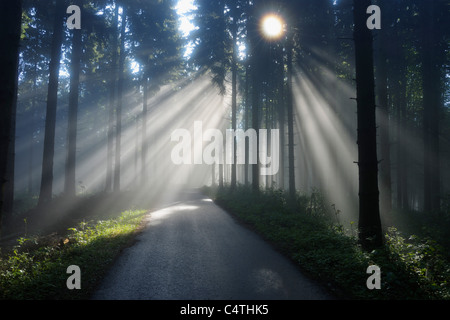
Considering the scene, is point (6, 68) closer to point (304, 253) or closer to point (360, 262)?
point (304, 253)

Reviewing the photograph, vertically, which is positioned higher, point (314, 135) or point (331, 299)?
point (314, 135)

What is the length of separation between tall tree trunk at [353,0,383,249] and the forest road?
2370 mm

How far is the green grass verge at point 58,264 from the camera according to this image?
484 centimetres

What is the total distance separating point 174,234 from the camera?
30.7ft

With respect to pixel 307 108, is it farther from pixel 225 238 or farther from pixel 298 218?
pixel 225 238

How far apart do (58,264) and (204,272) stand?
10.4ft

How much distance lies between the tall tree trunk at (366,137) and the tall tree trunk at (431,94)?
36.8ft

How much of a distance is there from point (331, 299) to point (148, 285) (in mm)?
3361

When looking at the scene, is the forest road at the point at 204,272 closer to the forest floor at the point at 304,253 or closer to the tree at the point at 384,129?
the forest floor at the point at 304,253

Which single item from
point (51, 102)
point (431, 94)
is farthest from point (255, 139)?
point (51, 102)

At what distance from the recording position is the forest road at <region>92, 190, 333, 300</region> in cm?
482

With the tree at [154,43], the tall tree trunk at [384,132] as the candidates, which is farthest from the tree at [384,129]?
the tree at [154,43]

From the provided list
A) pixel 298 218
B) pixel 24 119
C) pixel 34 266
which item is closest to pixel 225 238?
pixel 298 218

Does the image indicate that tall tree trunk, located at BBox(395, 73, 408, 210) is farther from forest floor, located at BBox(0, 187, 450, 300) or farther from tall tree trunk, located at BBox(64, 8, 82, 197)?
tall tree trunk, located at BBox(64, 8, 82, 197)
